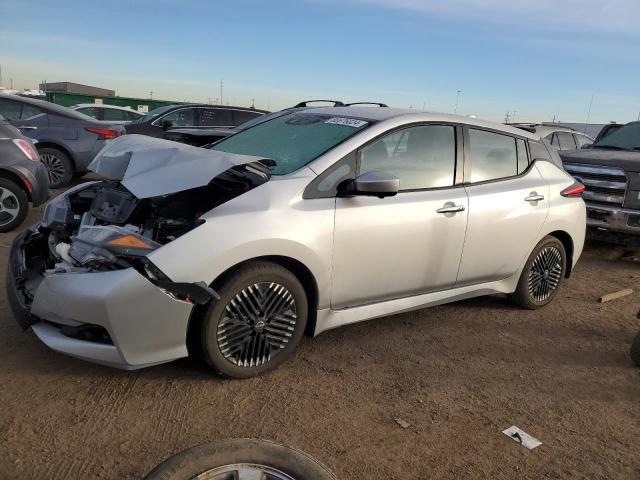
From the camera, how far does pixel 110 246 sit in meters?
2.87

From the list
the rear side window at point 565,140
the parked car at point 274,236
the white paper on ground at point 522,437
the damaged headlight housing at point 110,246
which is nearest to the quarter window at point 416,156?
the parked car at point 274,236

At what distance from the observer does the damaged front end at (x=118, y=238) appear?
280 cm

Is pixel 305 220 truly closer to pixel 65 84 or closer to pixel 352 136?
pixel 352 136

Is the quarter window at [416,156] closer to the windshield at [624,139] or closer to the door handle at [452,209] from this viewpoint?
the door handle at [452,209]

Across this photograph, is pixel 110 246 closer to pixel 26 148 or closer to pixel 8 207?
pixel 8 207

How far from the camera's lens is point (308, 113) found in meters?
4.29

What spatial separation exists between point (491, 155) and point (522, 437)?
231 centimetres

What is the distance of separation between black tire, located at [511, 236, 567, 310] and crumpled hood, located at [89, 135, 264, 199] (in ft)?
8.98

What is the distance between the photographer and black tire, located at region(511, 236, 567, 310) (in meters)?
4.70

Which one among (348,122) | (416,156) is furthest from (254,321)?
(416,156)

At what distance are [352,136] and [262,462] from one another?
2.20m

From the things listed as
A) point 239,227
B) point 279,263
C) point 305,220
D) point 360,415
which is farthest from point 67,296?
point 360,415

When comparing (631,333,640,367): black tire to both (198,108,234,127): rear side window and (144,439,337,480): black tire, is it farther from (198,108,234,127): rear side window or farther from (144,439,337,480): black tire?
(198,108,234,127): rear side window

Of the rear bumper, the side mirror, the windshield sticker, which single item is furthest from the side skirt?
the rear bumper
